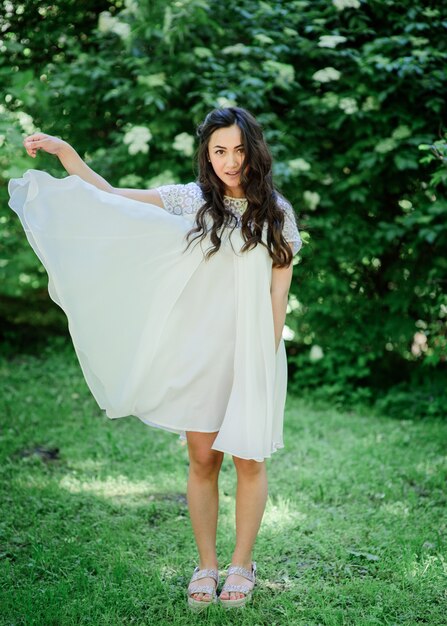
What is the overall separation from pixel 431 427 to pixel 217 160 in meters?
3.13

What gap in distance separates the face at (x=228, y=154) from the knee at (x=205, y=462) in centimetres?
104

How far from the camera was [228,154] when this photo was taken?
2.56 m

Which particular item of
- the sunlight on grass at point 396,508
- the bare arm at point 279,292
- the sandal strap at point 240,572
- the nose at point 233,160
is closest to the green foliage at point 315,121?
the sunlight on grass at point 396,508

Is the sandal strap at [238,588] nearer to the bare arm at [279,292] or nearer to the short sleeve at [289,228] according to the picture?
the bare arm at [279,292]

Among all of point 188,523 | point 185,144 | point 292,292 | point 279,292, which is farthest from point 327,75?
point 188,523

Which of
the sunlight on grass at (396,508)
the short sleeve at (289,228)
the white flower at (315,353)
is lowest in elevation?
the white flower at (315,353)

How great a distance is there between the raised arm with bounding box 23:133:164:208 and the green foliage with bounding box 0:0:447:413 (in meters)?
1.91

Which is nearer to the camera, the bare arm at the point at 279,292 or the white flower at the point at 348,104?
the bare arm at the point at 279,292

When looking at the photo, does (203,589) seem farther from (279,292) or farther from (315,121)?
(315,121)

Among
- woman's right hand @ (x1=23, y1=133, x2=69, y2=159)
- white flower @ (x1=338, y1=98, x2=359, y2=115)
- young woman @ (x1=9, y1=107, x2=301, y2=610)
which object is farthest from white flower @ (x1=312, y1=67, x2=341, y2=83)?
woman's right hand @ (x1=23, y1=133, x2=69, y2=159)

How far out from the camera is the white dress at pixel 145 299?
2.60m

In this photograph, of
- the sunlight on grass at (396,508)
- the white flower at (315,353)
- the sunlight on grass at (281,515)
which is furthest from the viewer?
the white flower at (315,353)

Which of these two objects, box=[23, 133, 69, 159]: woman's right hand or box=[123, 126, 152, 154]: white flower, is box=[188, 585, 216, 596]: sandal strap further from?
box=[123, 126, 152, 154]: white flower

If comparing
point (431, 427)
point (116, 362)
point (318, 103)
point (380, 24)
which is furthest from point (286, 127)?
point (116, 362)
